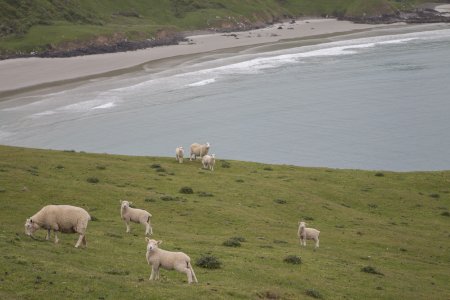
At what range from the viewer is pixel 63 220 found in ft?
79.5

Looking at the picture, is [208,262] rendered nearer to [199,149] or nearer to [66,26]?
[199,149]

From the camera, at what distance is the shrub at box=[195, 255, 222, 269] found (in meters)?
24.8

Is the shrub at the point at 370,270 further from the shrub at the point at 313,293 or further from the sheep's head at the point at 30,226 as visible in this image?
the sheep's head at the point at 30,226

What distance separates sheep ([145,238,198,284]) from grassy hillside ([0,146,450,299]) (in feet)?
1.98

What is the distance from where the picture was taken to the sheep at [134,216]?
30.3 metres

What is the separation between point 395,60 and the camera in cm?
14712

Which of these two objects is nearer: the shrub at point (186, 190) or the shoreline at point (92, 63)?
the shrub at point (186, 190)

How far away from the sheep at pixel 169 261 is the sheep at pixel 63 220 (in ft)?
13.7

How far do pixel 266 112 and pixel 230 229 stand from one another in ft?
234

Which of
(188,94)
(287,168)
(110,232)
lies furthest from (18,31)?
(110,232)

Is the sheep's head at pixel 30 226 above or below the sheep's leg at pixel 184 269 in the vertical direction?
above

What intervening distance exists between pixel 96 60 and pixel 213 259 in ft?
413

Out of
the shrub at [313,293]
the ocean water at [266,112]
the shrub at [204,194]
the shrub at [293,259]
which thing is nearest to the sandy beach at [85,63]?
the ocean water at [266,112]

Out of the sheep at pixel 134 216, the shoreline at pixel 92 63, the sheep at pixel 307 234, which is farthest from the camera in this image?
the shoreline at pixel 92 63
